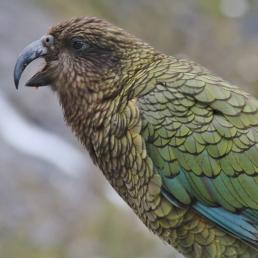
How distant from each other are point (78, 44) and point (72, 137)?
1013 cm

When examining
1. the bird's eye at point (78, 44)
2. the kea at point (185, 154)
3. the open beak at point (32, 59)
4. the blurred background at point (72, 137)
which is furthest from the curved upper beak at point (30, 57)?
the blurred background at point (72, 137)

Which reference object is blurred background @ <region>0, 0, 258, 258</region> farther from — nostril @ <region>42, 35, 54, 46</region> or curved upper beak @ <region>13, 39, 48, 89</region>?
nostril @ <region>42, 35, 54, 46</region>

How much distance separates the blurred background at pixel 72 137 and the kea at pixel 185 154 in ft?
12.8

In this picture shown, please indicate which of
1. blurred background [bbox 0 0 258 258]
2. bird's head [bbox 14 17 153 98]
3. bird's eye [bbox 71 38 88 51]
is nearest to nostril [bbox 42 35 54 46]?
bird's head [bbox 14 17 153 98]

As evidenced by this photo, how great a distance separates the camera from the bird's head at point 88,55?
15.5 feet

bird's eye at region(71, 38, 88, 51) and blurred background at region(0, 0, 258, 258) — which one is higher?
blurred background at region(0, 0, 258, 258)

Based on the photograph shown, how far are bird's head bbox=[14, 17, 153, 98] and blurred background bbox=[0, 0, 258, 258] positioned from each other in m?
3.90

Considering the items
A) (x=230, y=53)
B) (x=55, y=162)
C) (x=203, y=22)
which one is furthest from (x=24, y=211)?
(x=203, y=22)

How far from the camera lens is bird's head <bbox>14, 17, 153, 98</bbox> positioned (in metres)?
4.71

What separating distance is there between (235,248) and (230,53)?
14646mm

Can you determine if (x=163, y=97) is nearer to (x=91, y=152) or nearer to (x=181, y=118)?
(x=181, y=118)

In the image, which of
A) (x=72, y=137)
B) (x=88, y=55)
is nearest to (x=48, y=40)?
(x=88, y=55)

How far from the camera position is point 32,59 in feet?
15.8

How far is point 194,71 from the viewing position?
15.4 ft
